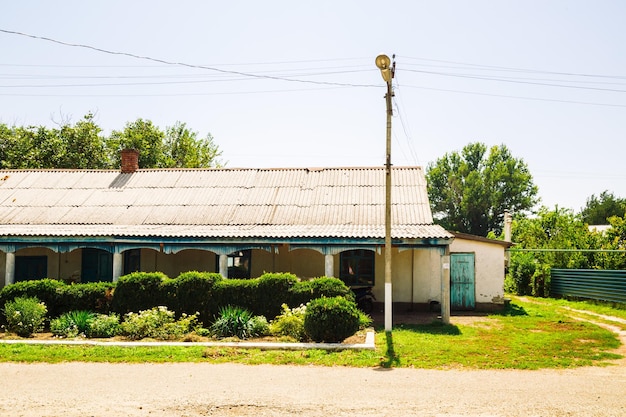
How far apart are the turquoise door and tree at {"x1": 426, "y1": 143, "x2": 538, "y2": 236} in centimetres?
4046

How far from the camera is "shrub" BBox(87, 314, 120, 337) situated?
12.7 meters

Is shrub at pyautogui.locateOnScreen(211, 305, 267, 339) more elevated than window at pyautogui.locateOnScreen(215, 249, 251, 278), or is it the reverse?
window at pyautogui.locateOnScreen(215, 249, 251, 278)

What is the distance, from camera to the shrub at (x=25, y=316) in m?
12.9

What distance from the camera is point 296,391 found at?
8.04 m

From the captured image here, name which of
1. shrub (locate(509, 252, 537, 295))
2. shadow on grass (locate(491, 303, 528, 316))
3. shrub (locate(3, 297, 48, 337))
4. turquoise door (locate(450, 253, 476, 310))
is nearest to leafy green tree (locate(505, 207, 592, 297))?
shrub (locate(509, 252, 537, 295))

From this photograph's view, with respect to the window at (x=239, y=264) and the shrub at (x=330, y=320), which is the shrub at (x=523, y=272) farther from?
the shrub at (x=330, y=320)

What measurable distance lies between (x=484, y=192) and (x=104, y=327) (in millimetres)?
50826

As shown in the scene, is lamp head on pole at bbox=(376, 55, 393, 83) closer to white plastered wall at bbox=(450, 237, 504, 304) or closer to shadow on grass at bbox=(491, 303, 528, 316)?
white plastered wall at bbox=(450, 237, 504, 304)

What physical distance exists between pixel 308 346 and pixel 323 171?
40.6ft

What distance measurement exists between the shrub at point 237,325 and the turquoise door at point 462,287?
8.36m

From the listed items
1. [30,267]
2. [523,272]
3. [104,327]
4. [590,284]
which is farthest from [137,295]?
[523,272]

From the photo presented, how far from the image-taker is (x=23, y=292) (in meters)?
13.9

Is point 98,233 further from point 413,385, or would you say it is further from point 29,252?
point 413,385

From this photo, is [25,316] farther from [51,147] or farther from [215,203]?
[51,147]
